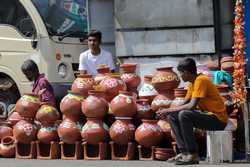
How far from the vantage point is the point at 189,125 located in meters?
7.99

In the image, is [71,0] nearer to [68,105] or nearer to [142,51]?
[142,51]

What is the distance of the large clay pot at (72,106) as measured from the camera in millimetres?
9086

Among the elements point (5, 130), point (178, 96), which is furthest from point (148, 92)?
point (5, 130)

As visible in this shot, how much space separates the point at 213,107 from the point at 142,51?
396cm

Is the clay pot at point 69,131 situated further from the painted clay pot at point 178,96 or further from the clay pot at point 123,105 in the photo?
the painted clay pot at point 178,96

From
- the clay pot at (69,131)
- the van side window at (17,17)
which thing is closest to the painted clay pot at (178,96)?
the clay pot at (69,131)

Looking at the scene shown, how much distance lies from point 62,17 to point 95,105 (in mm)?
3173

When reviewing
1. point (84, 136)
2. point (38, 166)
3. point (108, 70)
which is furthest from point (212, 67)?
point (38, 166)

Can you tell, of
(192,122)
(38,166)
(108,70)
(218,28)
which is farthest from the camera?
(218,28)

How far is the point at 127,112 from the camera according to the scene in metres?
8.81

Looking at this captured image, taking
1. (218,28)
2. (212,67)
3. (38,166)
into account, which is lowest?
(38,166)

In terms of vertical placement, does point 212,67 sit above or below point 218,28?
below

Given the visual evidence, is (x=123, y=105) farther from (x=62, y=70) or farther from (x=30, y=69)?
(x=62, y=70)

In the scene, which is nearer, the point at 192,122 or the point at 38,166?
the point at 192,122
